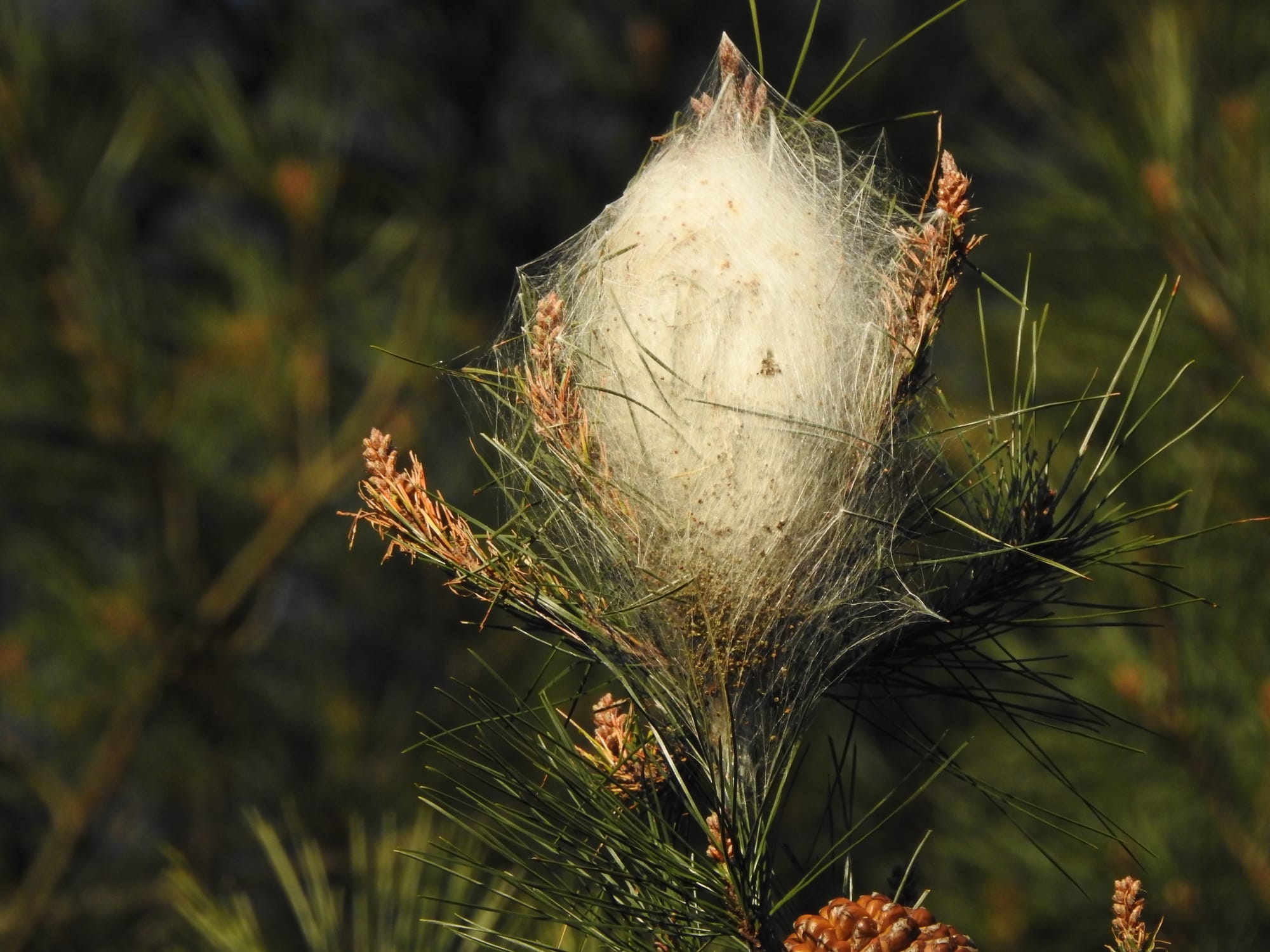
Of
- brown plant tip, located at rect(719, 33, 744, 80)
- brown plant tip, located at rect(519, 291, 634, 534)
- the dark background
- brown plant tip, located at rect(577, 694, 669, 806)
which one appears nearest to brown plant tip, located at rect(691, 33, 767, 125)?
brown plant tip, located at rect(719, 33, 744, 80)

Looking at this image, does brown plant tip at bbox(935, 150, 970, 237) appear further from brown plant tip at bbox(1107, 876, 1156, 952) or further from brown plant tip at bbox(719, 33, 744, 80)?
brown plant tip at bbox(1107, 876, 1156, 952)

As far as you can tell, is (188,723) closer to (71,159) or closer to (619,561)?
(71,159)

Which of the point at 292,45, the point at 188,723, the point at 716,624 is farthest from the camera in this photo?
the point at 292,45

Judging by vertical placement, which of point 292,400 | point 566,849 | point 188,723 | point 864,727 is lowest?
point 188,723

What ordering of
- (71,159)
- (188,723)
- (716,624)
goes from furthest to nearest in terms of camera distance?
(188,723) < (71,159) < (716,624)

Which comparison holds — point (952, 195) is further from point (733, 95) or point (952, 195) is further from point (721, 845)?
point (721, 845)

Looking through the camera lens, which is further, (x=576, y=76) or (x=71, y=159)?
(x=576, y=76)

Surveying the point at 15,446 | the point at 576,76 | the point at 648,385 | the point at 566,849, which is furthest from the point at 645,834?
the point at 576,76

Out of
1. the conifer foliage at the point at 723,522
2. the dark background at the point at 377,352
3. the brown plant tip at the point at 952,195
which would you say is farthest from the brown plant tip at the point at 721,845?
the dark background at the point at 377,352
